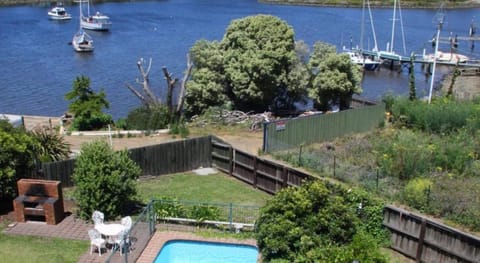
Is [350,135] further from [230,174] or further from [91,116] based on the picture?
[91,116]

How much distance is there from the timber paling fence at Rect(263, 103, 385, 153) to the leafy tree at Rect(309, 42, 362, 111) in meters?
3.94

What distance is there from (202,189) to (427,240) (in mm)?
9491

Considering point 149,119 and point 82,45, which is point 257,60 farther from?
point 82,45

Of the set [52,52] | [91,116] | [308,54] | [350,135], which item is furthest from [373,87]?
[52,52]

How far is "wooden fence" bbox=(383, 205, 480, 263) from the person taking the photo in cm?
1475

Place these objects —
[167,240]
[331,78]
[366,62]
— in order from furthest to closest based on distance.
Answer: [366,62]
[331,78]
[167,240]

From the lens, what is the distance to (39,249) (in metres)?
16.4

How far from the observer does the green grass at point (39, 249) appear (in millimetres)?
15820

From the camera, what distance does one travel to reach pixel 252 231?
17766mm

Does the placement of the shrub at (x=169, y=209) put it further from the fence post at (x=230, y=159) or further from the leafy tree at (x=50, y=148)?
the leafy tree at (x=50, y=148)

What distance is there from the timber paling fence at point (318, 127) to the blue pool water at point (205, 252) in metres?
8.05

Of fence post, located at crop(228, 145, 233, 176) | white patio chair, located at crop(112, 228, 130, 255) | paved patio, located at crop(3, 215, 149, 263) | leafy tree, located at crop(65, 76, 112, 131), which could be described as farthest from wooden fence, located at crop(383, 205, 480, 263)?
leafy tree, located at crop(65, 76, 112, 131)

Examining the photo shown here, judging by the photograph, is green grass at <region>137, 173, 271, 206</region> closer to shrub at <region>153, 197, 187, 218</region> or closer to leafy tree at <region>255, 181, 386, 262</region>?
shrub at <region>153, 197, 187, 218</region>

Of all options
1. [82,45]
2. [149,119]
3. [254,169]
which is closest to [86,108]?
[149,119]
